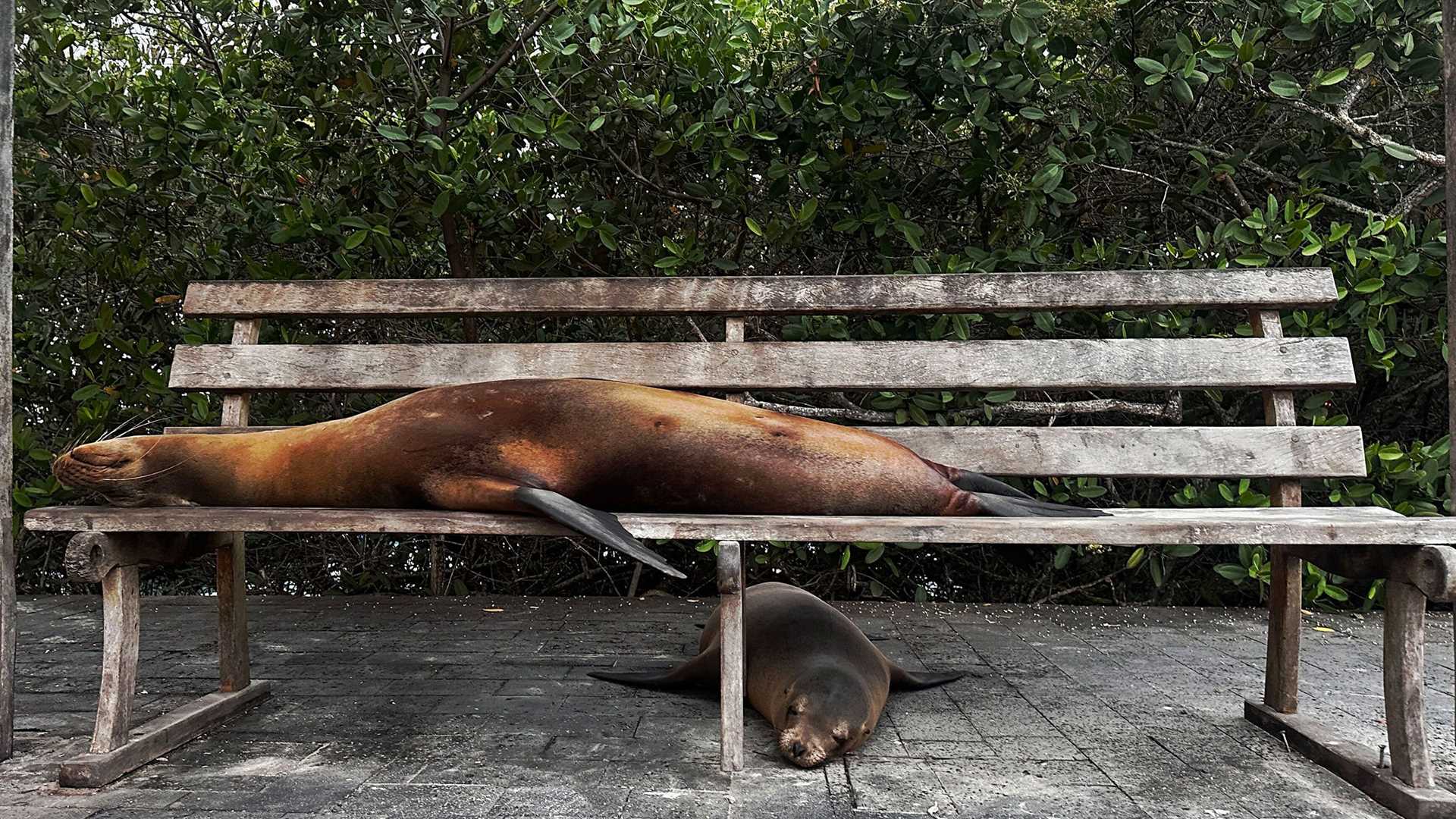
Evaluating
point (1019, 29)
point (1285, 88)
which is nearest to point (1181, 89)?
Result: point (1285, 88)

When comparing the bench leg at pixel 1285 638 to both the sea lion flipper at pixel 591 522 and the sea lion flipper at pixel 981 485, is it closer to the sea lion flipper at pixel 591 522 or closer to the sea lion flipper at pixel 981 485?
the sea lion flipper at pixel 981 485

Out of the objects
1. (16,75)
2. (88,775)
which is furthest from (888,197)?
(16,75)

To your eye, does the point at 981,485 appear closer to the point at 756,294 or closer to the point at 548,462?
the point at 756,294

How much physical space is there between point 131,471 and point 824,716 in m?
1.85

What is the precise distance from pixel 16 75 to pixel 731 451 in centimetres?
413

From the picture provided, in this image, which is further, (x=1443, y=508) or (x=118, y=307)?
(x=118, y=307)

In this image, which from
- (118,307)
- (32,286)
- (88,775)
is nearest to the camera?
(88,775)

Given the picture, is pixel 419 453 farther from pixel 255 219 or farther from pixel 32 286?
pixel 32 286

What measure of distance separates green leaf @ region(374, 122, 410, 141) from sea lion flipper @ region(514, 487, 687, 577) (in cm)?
218

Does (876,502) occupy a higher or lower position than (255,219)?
lower

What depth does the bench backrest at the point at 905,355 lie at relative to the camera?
124 inches

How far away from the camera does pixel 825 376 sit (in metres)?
3.34

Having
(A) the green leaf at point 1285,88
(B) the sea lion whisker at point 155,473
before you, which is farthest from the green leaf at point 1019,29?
(B) the sea lion whisker at point 155,473

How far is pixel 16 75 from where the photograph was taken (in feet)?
15.2
